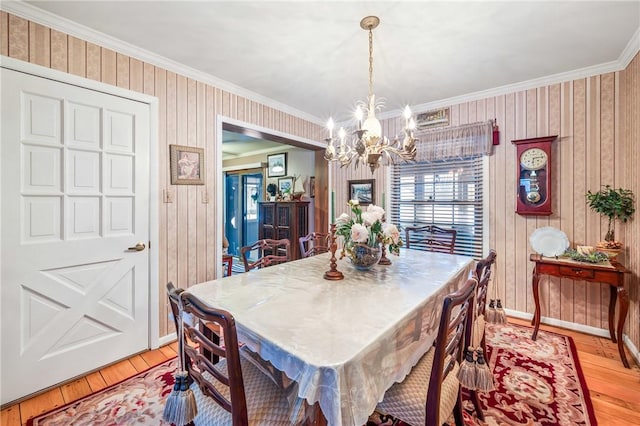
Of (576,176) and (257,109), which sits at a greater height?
(257,109)

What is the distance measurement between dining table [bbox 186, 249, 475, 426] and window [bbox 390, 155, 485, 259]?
162 cm

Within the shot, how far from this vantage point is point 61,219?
6.73 feet

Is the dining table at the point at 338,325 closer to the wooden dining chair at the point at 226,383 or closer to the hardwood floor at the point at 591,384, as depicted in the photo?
A: the wooden dining chair at the point at 226,383

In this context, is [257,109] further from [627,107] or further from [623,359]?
[623,359]

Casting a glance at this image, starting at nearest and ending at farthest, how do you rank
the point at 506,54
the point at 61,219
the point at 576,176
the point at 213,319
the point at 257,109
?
the point at 213,319 → the point at 61,219 → the point at 506,54 → the point at 576,176 → the point at 257,109

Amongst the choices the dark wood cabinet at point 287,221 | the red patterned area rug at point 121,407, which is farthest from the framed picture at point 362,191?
the red patterned area rug at point 121,407

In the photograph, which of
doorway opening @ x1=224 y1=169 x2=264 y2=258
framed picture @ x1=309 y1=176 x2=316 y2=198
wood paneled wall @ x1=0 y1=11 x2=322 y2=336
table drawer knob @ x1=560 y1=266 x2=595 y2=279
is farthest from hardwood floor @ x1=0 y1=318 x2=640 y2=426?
doorway opening @ x1=224 y1=169 x2=264 y2=258

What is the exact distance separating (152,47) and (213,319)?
2507 millimetres

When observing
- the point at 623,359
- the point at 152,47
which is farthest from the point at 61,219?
the point at 623,359

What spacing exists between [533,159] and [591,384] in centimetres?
209

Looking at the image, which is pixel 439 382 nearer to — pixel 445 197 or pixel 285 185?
pixel 445 197

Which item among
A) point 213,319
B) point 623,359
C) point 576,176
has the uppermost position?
point 576,176

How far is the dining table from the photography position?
91 cm

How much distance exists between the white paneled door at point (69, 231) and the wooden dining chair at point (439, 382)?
2.25 meters
